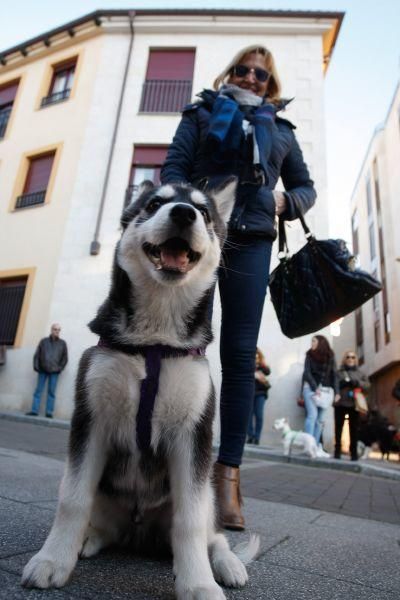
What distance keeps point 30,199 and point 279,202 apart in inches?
504

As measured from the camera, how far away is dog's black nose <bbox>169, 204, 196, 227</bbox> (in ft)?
5.99

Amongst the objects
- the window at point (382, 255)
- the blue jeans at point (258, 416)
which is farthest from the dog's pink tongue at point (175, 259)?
the window at point (382, 255)

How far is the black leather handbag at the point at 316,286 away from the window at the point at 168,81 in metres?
12.0

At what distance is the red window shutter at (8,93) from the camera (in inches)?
645

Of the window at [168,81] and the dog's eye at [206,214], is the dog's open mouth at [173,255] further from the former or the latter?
the window at [168,81]

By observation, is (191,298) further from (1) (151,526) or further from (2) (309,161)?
(2) (309,161)

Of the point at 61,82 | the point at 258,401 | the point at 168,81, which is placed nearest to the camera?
the point at 258,401

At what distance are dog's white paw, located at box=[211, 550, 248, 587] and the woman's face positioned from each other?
276 centimetres

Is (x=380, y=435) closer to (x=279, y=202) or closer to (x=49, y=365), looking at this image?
(x=49, y=365)

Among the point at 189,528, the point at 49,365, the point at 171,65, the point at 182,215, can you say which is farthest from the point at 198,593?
the point at 171,65

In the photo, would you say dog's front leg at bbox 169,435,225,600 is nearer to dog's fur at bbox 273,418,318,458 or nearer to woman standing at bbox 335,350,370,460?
dog's fur at bbox 273,418,318,458

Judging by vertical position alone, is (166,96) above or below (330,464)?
above

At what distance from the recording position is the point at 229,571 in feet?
4.79

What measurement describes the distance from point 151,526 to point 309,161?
39.1ft
